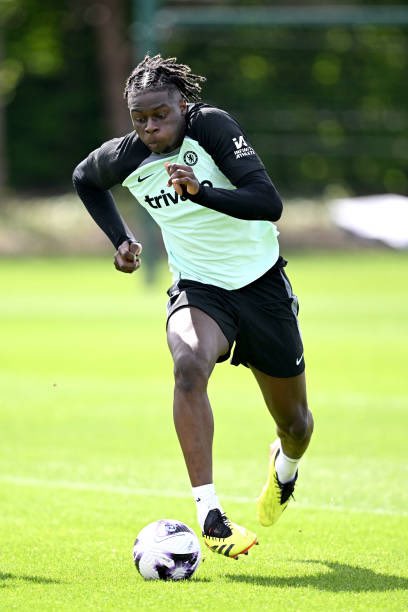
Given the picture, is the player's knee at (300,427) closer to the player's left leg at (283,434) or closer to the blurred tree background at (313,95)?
the player's left leg at (283,434)

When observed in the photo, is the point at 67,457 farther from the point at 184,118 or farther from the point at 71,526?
the point at 184,118

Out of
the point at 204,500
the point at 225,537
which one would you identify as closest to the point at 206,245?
the point at 204,500

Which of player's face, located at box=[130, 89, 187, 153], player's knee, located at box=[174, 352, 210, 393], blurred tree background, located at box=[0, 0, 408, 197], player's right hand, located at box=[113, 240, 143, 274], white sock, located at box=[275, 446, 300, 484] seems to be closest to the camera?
player's knee, located at box=[174, 352, 210, 393]

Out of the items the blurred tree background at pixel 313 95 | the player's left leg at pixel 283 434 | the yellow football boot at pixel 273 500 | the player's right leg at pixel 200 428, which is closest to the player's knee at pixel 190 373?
the player's right leg at pixel 200 428

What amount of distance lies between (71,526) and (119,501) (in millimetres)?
767

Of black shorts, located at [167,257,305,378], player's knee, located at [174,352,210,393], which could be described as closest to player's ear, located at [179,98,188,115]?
black shorts, located at [167,257,305,378]

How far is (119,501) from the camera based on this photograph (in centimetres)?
812

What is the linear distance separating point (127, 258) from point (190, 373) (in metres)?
0.99

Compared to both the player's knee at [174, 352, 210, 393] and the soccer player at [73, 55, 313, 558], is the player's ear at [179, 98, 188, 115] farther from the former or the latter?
the player's knee at [174, 352, 210, 393]

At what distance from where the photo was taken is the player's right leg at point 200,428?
6.01 meters

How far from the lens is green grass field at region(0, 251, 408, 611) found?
592 cm

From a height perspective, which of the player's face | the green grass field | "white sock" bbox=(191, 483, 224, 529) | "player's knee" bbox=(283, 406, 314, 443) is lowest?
the green grass field

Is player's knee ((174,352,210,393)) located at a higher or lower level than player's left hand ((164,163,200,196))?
lower

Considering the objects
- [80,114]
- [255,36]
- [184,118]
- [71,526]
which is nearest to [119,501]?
[71,526]
